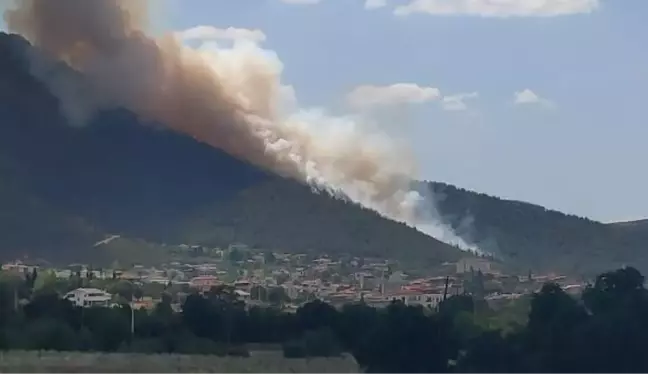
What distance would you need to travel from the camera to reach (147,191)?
102312 millimetres

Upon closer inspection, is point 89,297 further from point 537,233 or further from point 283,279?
point 537,233

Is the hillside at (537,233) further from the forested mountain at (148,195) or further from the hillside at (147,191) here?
the hillside at (147,191)

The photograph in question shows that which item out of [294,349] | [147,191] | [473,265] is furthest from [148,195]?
[294,349]

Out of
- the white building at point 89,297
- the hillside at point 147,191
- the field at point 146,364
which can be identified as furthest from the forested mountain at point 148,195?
the field at point 146,364

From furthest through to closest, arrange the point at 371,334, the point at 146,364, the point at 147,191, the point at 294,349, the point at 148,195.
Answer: the point at 147,191 < the point at 148,195 < the point at 371,334 < the point at 294,349 < the point at 146,364

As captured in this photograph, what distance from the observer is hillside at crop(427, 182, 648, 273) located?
119 metres

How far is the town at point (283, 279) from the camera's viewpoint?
65.3m

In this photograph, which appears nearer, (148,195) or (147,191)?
(148,195)

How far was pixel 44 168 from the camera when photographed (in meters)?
101

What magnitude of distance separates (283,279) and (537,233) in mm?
46673

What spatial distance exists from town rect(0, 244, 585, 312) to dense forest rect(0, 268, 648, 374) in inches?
425

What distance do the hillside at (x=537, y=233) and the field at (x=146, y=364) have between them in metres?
77.9

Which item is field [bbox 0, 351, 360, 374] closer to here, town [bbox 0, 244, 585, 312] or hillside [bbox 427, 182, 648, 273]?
town [bbox 0, 244, 585, 312]

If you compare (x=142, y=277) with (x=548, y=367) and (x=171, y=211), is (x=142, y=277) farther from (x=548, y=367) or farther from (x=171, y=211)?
(x=548, y=367)
